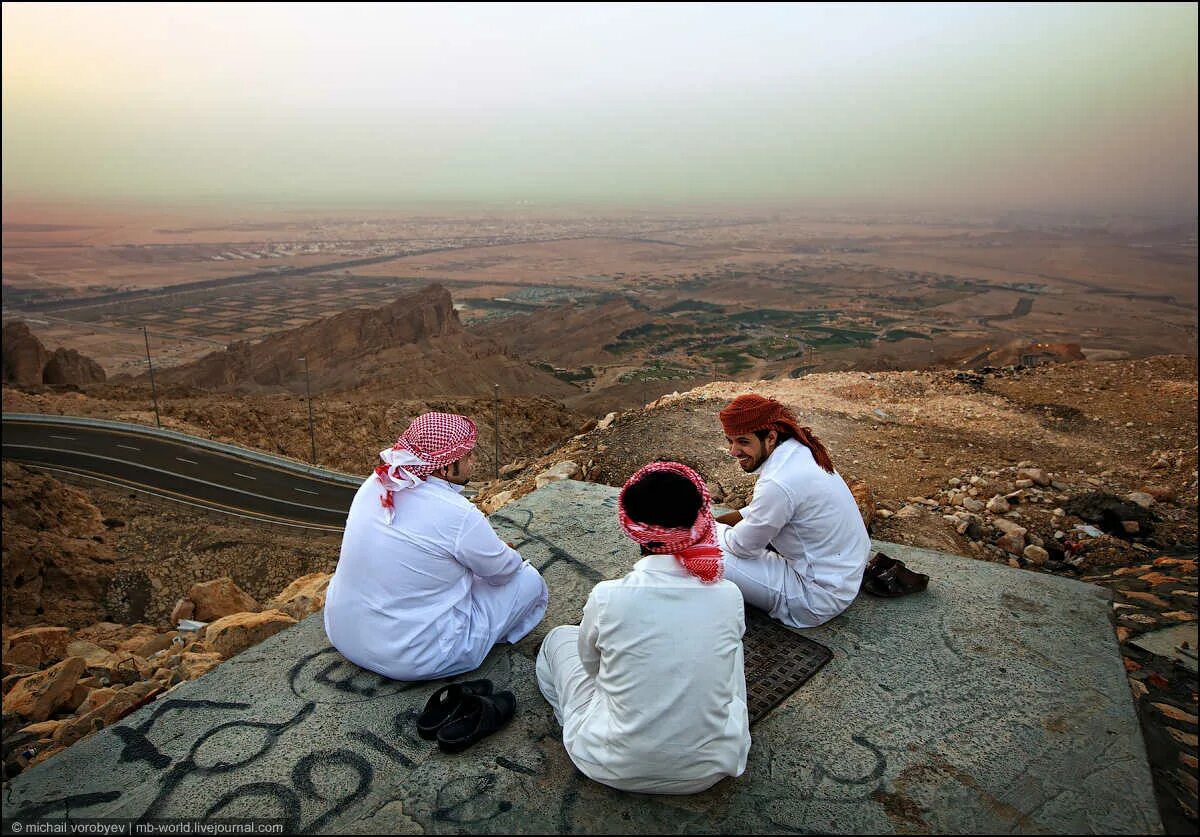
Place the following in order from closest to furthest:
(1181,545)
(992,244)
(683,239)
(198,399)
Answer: (1181,545) → (198,399) → (992,244) → (683,239)

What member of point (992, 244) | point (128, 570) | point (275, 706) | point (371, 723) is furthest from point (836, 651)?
point (992, 244)

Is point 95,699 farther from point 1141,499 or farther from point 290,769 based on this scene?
point 1141,499

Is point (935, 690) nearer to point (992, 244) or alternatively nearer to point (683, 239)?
point (992, 244)

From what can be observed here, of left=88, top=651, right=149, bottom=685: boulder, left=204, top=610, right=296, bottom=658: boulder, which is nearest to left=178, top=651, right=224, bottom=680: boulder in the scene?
left=204, top=610, right=296, bottom=658: boulder

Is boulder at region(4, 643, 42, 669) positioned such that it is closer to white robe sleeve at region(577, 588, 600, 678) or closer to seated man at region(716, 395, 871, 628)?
white robe sleeve at region(577, 588, 600, 678)

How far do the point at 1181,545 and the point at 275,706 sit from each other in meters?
8.04

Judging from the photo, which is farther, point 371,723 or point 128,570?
point 128,570

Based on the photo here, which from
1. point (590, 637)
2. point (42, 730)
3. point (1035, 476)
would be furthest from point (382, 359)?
point (590, 637)

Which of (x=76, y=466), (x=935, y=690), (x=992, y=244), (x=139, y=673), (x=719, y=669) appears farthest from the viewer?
(x=992, y=244)

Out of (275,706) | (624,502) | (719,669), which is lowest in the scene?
(275,706)

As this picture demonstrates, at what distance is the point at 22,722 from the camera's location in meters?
4.60

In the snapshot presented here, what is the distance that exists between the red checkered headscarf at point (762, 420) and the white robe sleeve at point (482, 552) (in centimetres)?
136

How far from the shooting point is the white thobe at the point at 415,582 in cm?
321

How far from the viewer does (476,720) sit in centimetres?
298
